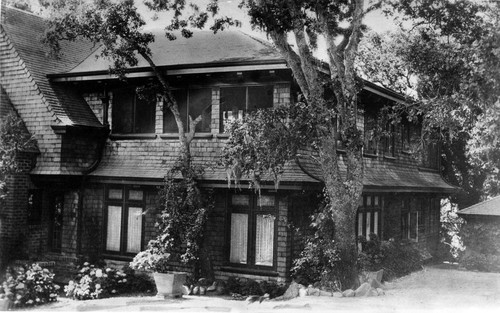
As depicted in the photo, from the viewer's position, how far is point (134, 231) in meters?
16.2

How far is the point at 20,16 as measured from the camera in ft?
61.2

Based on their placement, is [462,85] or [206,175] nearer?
[462,85]

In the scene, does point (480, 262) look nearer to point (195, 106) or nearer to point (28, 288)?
point (195, 106)

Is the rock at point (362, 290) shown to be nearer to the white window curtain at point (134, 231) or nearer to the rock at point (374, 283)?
the rock at point (374, 283)

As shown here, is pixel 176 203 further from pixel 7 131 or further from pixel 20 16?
pixel 20 16

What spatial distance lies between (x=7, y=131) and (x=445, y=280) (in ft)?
43.5

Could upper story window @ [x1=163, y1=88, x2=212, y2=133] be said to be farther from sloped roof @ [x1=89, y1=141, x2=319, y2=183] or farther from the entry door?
the entry door

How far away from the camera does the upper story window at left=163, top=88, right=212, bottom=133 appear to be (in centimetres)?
1555

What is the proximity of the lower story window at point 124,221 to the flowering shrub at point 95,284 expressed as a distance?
139 cm

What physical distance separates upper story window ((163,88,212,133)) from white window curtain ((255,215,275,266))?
3.06 metres

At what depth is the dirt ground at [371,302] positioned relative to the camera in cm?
1109

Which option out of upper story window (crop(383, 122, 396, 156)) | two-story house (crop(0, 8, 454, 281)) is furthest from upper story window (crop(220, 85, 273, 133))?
upper story window (crop(383, 122, 396, 156))

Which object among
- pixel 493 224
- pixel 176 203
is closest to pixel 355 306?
pixel 176 203

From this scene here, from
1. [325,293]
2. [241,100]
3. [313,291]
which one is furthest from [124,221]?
[325,293]
